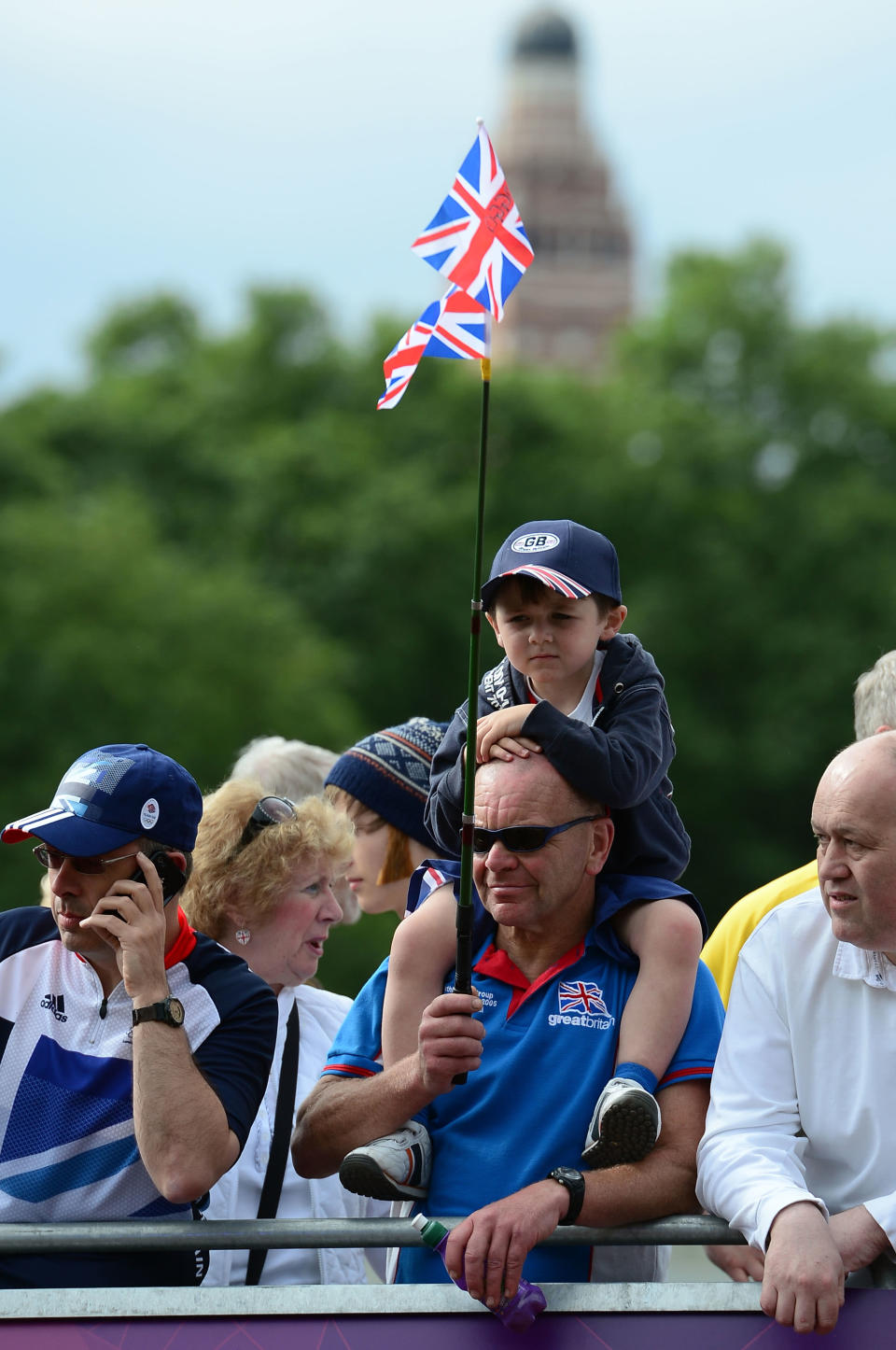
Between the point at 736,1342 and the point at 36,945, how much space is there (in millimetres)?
1623

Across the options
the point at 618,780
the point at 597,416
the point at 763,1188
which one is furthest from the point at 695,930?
the point at 597,416

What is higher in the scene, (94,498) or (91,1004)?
(94,498)

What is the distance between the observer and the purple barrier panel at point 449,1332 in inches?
129

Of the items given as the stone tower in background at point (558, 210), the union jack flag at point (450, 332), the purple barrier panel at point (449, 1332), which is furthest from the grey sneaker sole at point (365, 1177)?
the stone tower in background at point (558, 210)

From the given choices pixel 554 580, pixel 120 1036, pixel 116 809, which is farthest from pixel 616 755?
pixel 120 1036

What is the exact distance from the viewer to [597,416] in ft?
117

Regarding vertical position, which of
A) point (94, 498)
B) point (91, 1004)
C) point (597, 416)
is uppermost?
point (597, 416)

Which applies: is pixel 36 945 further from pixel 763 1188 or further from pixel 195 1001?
pixel 763 1188

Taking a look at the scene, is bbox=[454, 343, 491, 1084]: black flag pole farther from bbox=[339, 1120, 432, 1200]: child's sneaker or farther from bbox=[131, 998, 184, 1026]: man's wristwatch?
bbox=[131, 998, 184, 1026]: man's wristwatch

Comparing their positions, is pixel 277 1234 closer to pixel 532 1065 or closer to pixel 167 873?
pixel 532 1065

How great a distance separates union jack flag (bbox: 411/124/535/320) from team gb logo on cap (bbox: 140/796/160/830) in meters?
1.21

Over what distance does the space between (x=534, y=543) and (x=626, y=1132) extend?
1451mm

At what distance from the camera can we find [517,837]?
3811 mm

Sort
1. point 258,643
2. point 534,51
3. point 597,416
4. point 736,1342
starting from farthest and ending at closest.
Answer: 1. point 534,51
2. point 597,416
3. point 258,643
4. point 736,1342
